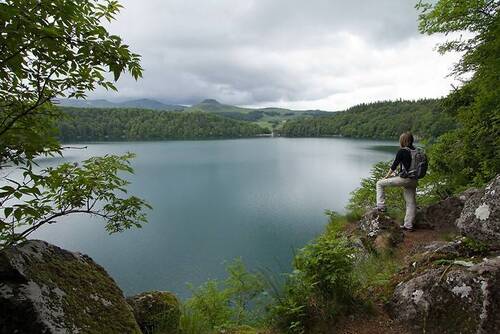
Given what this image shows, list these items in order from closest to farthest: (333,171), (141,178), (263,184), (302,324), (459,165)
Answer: (302,324) < (459,165) < (263,184) < (141,178) < (333,171)

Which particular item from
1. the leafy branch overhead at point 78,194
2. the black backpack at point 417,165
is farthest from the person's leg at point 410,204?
the leafy branch overhead at point 78,194

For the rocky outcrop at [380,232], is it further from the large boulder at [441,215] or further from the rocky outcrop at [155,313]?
the rocky outcrop at [155,313]

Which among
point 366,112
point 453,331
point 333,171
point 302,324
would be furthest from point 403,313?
point 366,112

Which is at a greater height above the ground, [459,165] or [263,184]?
[459,165]

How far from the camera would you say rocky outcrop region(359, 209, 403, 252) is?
20.4 feet

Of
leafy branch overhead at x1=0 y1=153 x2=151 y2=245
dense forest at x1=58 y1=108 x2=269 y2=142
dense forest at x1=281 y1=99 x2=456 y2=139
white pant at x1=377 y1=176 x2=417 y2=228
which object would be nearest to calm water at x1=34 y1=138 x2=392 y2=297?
white pant at x1=377 y1=176 x2=417 y2=228

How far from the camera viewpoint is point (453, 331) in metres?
2.88

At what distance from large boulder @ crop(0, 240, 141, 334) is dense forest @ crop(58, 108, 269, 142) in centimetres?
13380

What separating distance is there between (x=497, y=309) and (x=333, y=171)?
50743 millimetres

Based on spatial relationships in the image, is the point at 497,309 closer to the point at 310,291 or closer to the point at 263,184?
the point at 310,291

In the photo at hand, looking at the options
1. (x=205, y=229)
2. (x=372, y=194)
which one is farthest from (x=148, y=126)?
(x=372, y=194)

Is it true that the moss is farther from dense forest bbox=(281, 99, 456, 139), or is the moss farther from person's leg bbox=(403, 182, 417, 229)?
dense forest bbox=(281, 99, 456, 139)

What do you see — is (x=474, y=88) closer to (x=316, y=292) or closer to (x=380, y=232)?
(x=380, y=232)

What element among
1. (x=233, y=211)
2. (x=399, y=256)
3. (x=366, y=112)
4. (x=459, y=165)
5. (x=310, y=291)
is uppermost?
(x=366, y=112)
